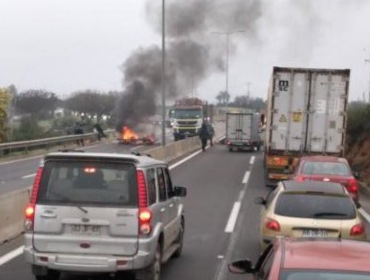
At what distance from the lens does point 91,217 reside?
8.47 m

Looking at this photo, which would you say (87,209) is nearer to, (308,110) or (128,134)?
(308,110)

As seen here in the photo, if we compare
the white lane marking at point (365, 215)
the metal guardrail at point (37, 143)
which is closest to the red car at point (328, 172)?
the white lane marking at point (365, 215)

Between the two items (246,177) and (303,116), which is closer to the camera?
(303,116)

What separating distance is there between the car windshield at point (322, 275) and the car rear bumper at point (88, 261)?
13.6 ft

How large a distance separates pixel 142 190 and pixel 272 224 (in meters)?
2.42

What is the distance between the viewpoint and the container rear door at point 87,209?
332 inches

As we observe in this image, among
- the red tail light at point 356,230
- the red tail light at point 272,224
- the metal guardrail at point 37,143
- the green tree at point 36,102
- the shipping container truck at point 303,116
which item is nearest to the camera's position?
the red tail light at point 356,230

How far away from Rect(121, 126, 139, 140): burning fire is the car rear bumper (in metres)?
47.1

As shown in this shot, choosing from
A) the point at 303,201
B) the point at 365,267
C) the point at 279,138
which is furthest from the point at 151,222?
the point at 279,138

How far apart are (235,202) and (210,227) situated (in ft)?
16.2

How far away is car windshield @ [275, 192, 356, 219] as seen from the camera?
10.2 m

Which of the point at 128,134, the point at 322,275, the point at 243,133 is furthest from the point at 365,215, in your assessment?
the point at 128,134

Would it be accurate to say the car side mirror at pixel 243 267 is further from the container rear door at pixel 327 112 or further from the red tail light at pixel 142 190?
the container rear door at pixel 327 112

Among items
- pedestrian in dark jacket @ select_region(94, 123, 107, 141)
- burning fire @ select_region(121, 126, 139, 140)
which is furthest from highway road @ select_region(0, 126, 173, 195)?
burning fire @ select_region(121, 126, 139, 140)
